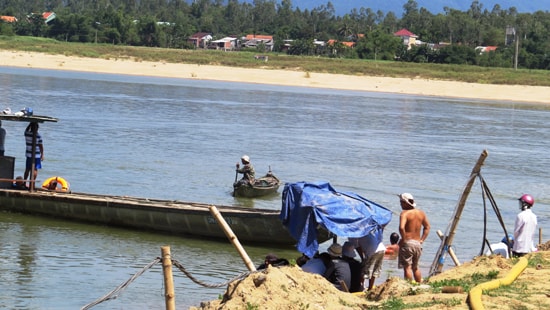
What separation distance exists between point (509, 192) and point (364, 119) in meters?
20.4

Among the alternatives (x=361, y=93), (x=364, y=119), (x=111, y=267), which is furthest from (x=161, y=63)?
(x=111, y=267)

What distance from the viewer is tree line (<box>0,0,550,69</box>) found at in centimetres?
9219

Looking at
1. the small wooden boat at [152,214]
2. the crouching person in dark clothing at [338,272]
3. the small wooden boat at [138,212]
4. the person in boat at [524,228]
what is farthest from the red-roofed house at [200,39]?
the crouching person in dark clothing at [338,272]

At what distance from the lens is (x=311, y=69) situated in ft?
257

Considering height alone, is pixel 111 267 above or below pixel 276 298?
below

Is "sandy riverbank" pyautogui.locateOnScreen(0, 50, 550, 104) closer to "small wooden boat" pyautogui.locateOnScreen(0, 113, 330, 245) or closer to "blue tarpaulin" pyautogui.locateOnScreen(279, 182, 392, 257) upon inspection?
"small wooden boat" pyautogui.locateOnScreen(0, 113, 330, 245)

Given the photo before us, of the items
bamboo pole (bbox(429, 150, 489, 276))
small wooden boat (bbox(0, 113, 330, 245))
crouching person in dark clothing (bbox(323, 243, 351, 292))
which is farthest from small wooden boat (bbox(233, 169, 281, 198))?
crouching person in dark clothing (bbox(323, 243, 351, 292))

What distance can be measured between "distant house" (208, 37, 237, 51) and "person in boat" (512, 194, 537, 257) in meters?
108

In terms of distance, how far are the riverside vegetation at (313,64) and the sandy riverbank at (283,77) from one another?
73.9 inches

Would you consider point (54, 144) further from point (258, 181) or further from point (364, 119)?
point (364, 119)

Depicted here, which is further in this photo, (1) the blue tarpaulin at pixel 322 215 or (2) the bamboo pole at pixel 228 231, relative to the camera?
(1) the blue tarpaulin at pixel 322 215

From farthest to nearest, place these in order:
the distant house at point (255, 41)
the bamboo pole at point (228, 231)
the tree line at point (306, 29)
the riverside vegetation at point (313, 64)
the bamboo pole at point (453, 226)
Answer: the distant house at point (255, 41) < the tree line at point (306, 29) < the riverside vegetation at point (313, 64) < the bamboo pole at point (453, 226) < the bamboo pole at point (228, 231)

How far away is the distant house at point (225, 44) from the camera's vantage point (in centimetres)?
12006

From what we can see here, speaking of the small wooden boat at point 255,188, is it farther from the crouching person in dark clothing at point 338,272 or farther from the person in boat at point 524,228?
the crouching person in dark clothing at point 338,272
